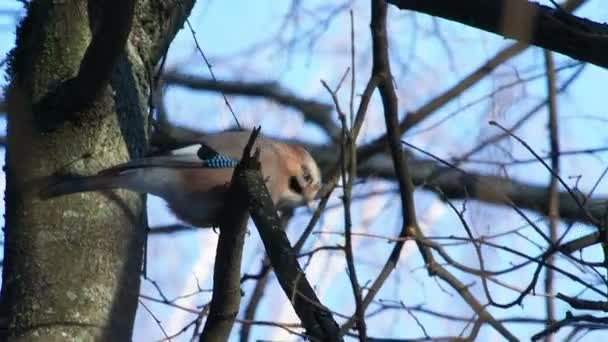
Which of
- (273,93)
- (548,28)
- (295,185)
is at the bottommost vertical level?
(548,28)

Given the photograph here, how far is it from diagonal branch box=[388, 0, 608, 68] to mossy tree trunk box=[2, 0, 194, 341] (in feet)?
3.77

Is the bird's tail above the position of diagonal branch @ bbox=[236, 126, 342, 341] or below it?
above

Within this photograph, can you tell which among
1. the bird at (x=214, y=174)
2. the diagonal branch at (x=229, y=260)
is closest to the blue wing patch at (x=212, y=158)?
the bird at (x=214, y=174)

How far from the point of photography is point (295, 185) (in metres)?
4.60

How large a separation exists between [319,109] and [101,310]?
3476mm

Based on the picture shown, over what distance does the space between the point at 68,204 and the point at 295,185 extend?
→ 180 centimetres

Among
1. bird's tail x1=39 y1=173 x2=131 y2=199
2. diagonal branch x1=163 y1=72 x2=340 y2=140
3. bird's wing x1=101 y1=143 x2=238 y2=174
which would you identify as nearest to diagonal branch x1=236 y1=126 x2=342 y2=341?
bird's tail x1=39 y1=173 x2=131 y2=199

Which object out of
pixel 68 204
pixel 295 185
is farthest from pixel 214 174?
pixel 68 204

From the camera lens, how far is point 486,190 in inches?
167

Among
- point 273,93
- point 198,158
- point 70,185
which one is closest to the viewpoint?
point 70,185

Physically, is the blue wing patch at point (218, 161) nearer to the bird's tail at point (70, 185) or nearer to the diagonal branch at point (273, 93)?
the bird's tail at point (70, 185)

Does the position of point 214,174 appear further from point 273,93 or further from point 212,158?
point 273,93

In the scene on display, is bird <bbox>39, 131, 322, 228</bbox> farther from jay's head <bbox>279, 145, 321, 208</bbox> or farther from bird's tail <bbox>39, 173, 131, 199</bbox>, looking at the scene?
bird's tail <bbox>39, 173, 131, 199</bbox>

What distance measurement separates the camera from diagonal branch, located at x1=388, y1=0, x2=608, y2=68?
2943 mm
